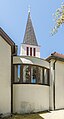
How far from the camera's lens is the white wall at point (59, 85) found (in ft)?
92.4

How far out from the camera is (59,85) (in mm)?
28703

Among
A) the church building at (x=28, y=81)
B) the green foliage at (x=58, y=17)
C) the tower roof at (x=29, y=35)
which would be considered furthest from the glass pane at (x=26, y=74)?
the tower roof at (x=29, y=35)

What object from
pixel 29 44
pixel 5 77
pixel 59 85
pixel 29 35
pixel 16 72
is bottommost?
pixel 59 85

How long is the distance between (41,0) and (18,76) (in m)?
7.14

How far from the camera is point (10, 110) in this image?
75.6ft

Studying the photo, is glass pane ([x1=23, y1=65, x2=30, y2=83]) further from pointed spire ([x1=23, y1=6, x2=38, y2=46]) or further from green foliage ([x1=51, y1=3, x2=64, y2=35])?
pointed spire ([x1=23, y1=6, x2=38, y2=46])

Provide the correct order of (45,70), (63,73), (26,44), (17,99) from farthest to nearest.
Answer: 1. (26,44)
2. (63,73)
3. (45,70)
4. (17,99)

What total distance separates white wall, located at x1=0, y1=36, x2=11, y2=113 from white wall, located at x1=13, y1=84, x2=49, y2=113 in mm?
1288

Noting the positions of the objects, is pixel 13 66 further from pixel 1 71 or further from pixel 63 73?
pixel 63 73

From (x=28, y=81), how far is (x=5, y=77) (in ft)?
9.66

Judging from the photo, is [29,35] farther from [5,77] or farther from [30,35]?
[5,77]

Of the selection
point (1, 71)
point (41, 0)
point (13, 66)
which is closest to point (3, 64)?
point (1, 71)

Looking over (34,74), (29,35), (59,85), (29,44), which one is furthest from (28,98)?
(29,35)

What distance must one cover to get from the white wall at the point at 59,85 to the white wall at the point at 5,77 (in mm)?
6639
